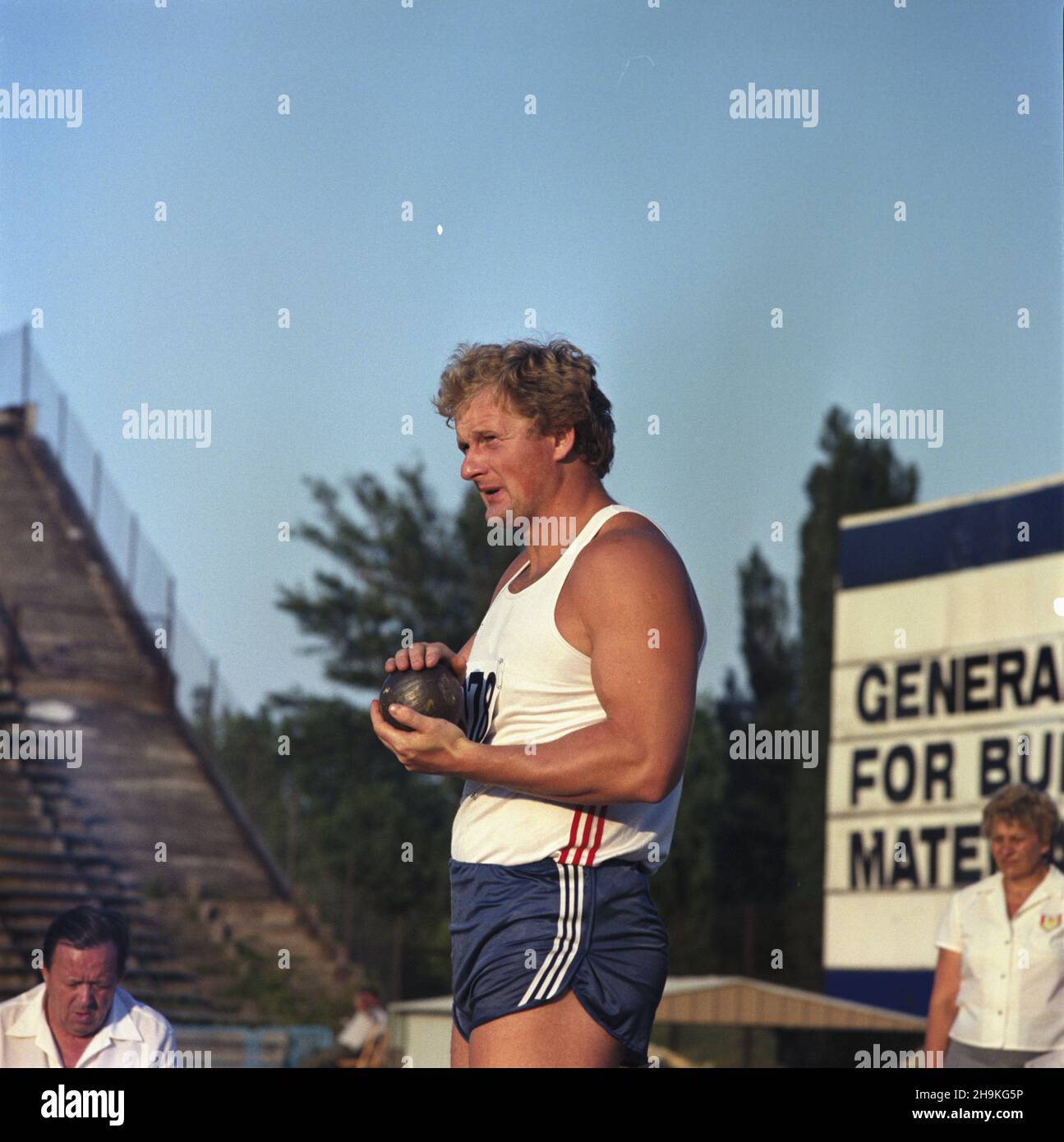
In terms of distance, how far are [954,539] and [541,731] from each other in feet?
36.4

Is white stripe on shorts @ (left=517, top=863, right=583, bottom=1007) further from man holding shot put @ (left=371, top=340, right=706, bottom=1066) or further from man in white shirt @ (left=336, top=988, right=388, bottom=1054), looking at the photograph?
man in white shirt @ (left=336, top=988, right=388, bottom=1054)

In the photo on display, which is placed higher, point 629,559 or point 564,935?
point 629,559

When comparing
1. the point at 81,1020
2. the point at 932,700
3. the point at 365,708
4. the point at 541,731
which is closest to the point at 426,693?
the point at 541,731

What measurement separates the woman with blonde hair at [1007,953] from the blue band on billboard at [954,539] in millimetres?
7556

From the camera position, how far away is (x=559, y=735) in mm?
3152

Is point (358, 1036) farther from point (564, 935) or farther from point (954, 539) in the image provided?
point (564, 935)

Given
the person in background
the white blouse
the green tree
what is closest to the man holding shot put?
the white blouse

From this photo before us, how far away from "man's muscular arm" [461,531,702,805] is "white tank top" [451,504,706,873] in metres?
0.06

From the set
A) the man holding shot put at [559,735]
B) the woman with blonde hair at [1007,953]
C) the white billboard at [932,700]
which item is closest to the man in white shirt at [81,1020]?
the man holding shot put at [559,735]

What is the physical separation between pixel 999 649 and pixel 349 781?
22.7 m

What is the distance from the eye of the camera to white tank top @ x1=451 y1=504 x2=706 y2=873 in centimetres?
311

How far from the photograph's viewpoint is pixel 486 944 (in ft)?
10.2
